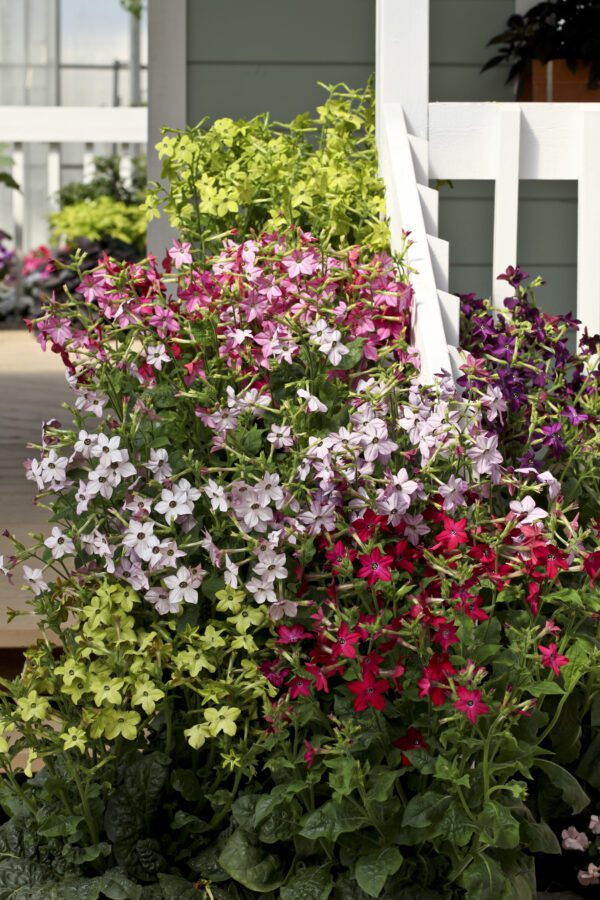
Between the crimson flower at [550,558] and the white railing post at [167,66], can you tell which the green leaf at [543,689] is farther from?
the white railing post at [167,66]

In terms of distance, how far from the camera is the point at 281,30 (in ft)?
11.8

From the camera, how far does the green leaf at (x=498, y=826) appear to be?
61.1 inches

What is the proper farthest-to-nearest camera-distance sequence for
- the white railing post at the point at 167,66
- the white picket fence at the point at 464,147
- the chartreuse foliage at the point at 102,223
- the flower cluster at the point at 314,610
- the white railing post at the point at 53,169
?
1. the white railing post at the point at 53,169
2. the chartreuse foliage at the point at 102,223
3. the white railing post at the point at 167,66
4. the white picket fence at the point at 464,147
5. the flower cluster at the point at 314,610

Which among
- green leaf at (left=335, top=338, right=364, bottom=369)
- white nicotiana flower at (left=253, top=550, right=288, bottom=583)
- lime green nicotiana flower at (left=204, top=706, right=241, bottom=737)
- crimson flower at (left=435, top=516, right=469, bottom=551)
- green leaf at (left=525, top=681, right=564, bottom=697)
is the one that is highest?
green leaf at (left=335, top=338, right=364, bottom=369)

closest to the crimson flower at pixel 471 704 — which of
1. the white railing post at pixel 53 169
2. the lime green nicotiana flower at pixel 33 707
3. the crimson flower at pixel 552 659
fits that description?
the crimson flower at pixel 552 659

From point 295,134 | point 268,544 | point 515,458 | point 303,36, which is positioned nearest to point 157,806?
point 268,544

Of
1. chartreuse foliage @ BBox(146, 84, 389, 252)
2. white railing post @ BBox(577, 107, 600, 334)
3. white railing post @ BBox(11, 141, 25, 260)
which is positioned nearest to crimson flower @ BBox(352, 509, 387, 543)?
chartreuse foliage @ BBox(146, 84, 389, 252)

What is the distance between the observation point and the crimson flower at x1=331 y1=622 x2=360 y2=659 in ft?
5.19

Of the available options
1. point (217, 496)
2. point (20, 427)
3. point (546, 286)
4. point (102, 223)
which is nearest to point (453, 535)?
point (217, 496)

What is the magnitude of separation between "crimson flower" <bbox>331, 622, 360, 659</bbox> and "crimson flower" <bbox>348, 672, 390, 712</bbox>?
36 mm

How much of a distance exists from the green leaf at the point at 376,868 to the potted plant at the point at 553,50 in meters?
2.58

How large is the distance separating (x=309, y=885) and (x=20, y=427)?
2793 millimetres

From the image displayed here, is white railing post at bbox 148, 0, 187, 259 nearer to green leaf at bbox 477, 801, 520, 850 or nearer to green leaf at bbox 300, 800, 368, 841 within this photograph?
green leaf at bbox 300, 800, 368, 841

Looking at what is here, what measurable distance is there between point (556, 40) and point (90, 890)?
9.16 ft
